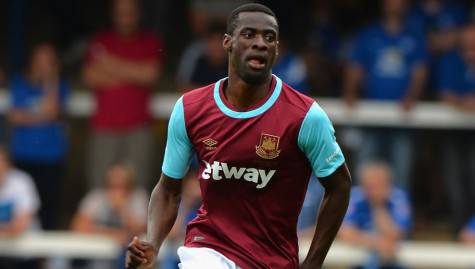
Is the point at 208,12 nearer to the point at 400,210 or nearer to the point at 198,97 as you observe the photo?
the point at 400,210

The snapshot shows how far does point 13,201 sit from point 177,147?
19.2 feet

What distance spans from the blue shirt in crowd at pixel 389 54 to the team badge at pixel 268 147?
565 cm

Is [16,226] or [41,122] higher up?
[41,122]

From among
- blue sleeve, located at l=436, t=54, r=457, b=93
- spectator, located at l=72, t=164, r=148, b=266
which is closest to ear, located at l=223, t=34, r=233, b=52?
spectator, located at l=72, t=164, r=148, b=266

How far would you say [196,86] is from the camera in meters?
11.7

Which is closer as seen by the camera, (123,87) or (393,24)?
(393,24)

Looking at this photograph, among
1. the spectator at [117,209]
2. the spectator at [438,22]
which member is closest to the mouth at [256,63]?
the spectator at [117,209]

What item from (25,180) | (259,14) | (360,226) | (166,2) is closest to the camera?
(259,14)

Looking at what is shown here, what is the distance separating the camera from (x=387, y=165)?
1157 centimetres

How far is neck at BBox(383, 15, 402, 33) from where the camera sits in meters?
11.5

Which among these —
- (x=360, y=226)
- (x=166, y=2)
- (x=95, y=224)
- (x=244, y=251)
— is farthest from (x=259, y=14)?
(x=166, y=2)

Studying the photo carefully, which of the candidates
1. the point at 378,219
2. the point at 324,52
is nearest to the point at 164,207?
the point at 378,219

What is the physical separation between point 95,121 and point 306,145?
635cm

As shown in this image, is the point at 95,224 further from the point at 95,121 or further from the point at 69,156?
the point at 69,156
